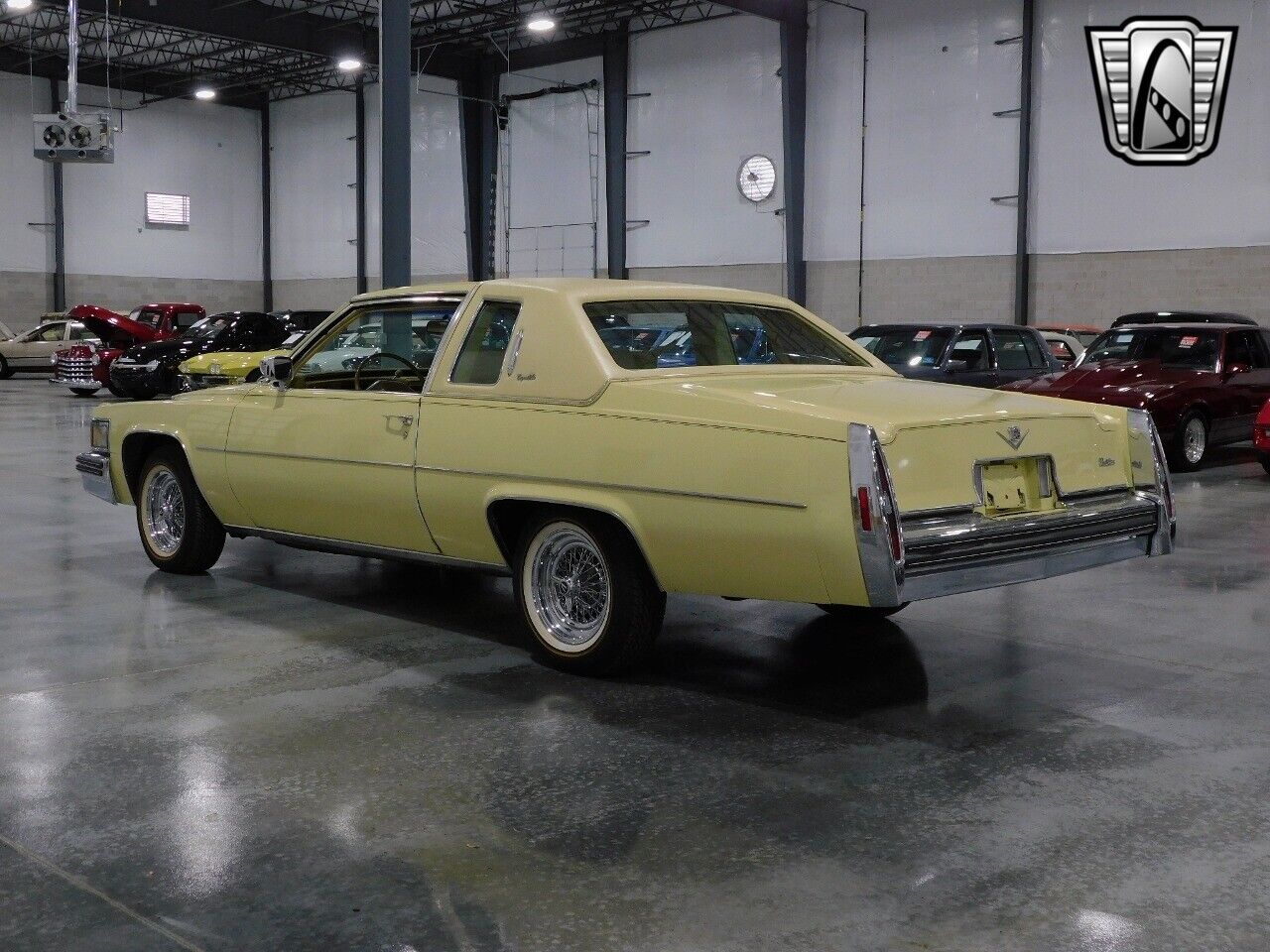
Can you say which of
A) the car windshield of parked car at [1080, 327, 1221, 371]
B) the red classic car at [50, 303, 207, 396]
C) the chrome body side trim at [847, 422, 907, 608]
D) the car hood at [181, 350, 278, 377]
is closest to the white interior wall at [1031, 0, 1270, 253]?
the car windshield of parked car at [1080, 327, 1221, 371]

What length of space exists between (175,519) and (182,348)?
15.9 meters

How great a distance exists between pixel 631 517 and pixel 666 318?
3.89 feet

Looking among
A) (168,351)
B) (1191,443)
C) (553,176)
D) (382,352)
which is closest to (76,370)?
(168,351)

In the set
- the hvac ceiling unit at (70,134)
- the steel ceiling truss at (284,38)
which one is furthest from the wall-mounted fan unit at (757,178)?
the hvac ceiling unit at (70,134)

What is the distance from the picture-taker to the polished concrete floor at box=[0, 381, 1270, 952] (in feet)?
9.95

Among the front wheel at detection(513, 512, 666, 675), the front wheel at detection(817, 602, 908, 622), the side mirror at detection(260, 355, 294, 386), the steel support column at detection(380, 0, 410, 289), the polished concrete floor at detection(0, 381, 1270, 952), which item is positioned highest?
the steel support column at detection(380, 0, 410, 289)

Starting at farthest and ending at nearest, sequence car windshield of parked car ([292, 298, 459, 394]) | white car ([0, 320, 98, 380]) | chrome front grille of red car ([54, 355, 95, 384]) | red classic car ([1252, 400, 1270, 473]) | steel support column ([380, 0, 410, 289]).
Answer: white car ([0, 320, 98, 380]) < chrome front grille of red car ([54, 355, 95, 384]) < steel support column ([380, 0, 410, 289]) < red classic car ([1252, 400, 1270, 473]) < car windshield of parked car ([292, 298, 459, 394])

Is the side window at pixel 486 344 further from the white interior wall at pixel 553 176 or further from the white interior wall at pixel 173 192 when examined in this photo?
the white interior wall at pixel 173 192

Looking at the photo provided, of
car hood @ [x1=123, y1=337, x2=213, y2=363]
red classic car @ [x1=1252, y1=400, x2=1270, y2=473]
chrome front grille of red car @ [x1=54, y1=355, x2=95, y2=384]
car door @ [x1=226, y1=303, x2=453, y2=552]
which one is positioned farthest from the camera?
chrome front grille of red car @ [x1=54, y1=355, x2=95, y2=384]

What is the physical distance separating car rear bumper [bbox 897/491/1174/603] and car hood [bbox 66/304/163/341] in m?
23.3

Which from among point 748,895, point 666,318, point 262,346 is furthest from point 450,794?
point 262,346

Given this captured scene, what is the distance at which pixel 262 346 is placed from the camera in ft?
71.4

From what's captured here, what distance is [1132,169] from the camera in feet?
74.5

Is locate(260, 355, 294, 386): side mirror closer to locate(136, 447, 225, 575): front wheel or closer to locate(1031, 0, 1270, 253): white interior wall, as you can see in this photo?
locate(136, 447, 225, 575): front wheel
